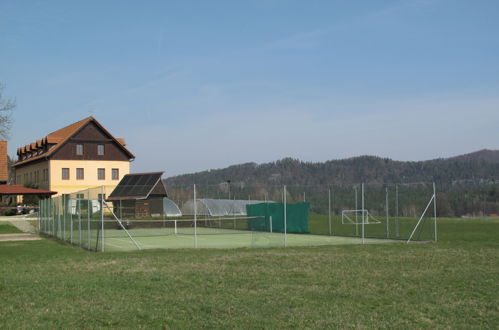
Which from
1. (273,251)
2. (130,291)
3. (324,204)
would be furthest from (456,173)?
(130,291)

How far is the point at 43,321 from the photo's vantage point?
833cm

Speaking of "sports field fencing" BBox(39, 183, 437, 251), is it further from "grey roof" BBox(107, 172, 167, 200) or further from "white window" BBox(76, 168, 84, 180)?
"white window" BBox(76, 168, 84, 180)

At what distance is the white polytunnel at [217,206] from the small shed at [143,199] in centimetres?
195

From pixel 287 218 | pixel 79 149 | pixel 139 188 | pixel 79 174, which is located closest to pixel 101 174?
pixel 79 174

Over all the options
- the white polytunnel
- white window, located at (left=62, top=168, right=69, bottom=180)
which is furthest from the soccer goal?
white window, located at (left=62, top=168, right=69, bottom=180)

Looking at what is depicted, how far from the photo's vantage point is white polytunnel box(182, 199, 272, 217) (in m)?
42.2

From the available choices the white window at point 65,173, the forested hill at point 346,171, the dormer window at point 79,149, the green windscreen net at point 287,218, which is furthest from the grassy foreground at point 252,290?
the forested hill at point 346,171

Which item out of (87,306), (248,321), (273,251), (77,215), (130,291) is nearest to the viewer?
(248,321)

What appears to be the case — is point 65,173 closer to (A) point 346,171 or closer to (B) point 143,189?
(B) point 143,189

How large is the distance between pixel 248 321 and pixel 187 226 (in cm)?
3218

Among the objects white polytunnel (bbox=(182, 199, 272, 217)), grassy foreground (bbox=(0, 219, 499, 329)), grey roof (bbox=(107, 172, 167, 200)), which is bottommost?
grassy foreground (bbox=(0, 219, 499, 329))

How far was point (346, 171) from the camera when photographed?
112312mm

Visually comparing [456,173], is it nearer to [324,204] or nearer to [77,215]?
[324,204]

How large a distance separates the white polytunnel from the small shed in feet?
6.39
